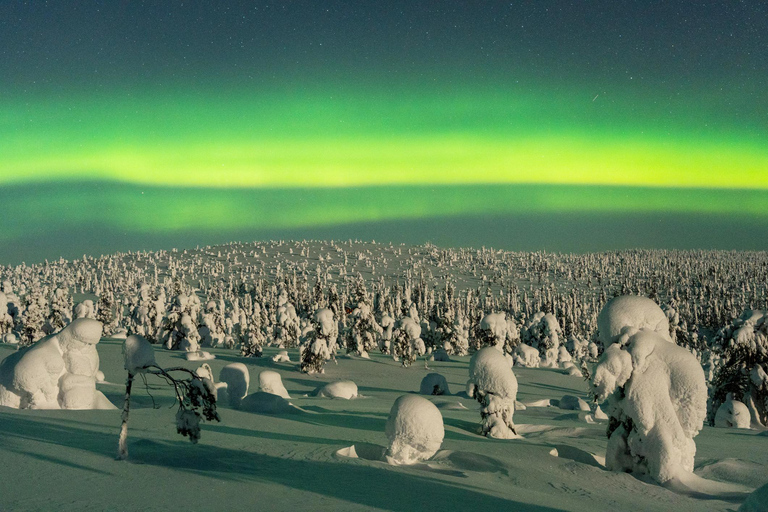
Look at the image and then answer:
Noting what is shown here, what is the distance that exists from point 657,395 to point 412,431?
6.40 metres

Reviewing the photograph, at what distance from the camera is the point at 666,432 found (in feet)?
50.0

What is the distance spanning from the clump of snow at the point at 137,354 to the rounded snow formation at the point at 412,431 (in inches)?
249

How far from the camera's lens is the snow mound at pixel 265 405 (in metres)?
26.7

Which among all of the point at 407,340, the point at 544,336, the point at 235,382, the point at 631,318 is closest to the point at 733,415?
the point at 631,318

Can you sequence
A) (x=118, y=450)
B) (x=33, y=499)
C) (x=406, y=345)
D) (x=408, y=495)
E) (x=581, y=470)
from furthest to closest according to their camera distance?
(x=406, y=345)
(x=581, y=470)
(x=118, y=450)
(x=408, y=495)
(x=33, y=499)

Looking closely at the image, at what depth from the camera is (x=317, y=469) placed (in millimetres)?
14578

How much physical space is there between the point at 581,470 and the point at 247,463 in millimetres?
8891

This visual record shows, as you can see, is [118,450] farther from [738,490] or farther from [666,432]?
[738,490]

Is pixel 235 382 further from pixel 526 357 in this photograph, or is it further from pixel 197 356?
pixel 526 357

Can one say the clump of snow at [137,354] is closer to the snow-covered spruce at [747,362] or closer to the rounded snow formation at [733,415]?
the snow-covered spruce at [747,362]

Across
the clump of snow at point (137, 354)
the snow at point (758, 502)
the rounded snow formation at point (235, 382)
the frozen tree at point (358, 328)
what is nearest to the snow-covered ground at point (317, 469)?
the clump of snow at point (137, 354)

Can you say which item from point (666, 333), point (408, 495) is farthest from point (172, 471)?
point (666, 333)

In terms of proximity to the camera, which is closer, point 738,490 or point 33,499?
point 33,499

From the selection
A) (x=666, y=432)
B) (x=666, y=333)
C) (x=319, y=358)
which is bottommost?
(x=319, y=358)
